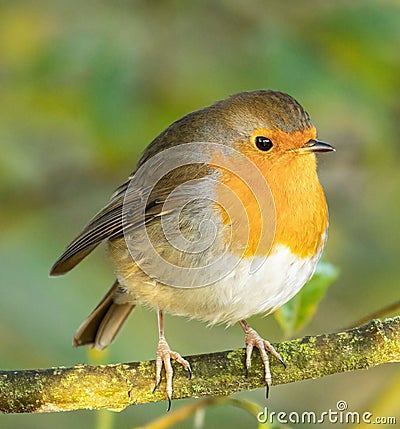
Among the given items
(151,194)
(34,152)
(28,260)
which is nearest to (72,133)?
(34,152)

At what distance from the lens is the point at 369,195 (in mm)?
5598

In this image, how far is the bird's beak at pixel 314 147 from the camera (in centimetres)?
362

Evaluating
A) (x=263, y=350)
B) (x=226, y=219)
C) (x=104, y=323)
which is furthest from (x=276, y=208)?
(x=104, y=323)

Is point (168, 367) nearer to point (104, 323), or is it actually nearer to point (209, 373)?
point (209, 373)

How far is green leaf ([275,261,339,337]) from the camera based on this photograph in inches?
140

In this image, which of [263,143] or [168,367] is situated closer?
[168,367]

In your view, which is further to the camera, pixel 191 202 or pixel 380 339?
pixel 191 202

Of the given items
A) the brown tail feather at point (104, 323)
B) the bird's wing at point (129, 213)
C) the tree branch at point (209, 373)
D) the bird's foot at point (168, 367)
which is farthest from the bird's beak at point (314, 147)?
the brown tail feather at point (104, 323)

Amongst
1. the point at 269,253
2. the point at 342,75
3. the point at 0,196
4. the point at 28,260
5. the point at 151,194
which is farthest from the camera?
the point at 0,196

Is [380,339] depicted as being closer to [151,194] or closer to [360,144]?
[151,194]

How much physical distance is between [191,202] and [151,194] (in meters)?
0.35

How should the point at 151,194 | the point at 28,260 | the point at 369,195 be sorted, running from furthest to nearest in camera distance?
the point at 369,195 → the point at 28,260 → the point at 151,194

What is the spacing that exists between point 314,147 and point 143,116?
125 centimetres

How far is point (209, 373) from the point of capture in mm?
3201
